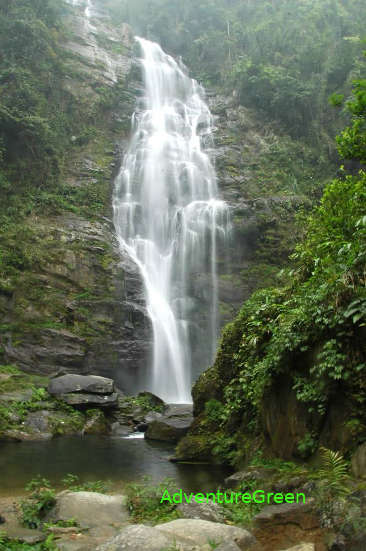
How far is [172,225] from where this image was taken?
2447 centimetres

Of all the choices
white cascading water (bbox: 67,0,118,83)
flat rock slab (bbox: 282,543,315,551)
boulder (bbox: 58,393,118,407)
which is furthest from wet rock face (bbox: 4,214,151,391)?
white cascading water (bbox: 67,0,118,83)

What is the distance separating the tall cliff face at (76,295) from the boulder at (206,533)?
13998mm

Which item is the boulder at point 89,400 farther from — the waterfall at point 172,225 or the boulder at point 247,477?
the boulder at point 247,477

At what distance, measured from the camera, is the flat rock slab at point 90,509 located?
17.0 ft

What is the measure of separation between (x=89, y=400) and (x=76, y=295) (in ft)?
20.5

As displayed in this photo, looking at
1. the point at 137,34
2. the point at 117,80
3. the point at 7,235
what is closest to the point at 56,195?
the point at 7,235

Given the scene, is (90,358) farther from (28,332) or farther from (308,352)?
(308,352)

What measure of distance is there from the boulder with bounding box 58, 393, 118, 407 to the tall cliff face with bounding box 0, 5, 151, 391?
3081mm

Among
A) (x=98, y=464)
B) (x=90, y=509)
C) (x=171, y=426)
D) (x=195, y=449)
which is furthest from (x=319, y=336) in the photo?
(x=171, y=426)

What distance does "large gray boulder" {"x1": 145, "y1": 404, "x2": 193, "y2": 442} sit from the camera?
12.1 m

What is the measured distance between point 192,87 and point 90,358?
Result: 28.0 meters

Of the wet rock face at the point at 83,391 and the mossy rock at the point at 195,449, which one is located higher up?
the wet rock face at the point at 83,391

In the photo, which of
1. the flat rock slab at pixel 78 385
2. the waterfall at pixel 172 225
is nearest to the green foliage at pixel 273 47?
the waterfall at pixel 172 225

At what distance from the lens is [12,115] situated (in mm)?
22578
